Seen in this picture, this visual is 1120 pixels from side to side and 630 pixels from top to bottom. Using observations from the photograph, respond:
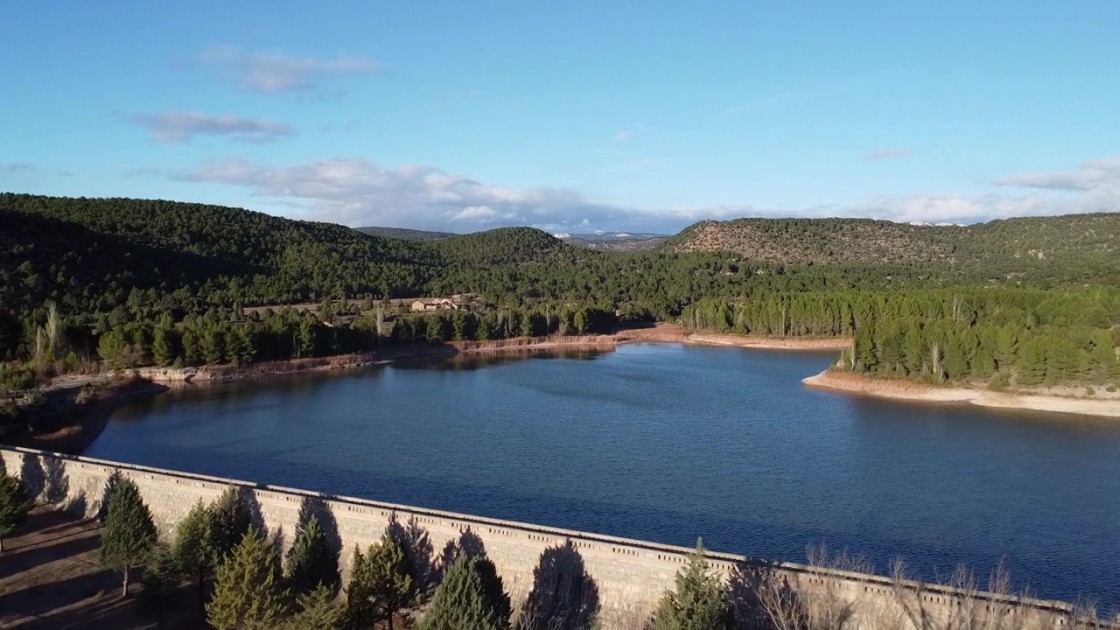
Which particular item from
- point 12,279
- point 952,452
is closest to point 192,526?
point 952,452

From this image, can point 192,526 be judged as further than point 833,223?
No

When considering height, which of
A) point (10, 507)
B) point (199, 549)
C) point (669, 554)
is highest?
point (669, 554)

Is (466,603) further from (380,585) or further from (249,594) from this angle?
(249,594)

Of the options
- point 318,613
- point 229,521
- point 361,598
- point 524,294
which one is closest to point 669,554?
point 361,598

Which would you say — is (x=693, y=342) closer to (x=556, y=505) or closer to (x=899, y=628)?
(x=556, y=505)

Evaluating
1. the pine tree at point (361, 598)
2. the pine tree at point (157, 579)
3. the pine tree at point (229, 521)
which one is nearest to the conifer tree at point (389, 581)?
the pine tree at point (361, 598)

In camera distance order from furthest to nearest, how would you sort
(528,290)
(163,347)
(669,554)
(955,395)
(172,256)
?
(528,290) < (172,256) < (163,347) < (955,395) < (669,554)

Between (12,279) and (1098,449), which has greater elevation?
(12,279)
